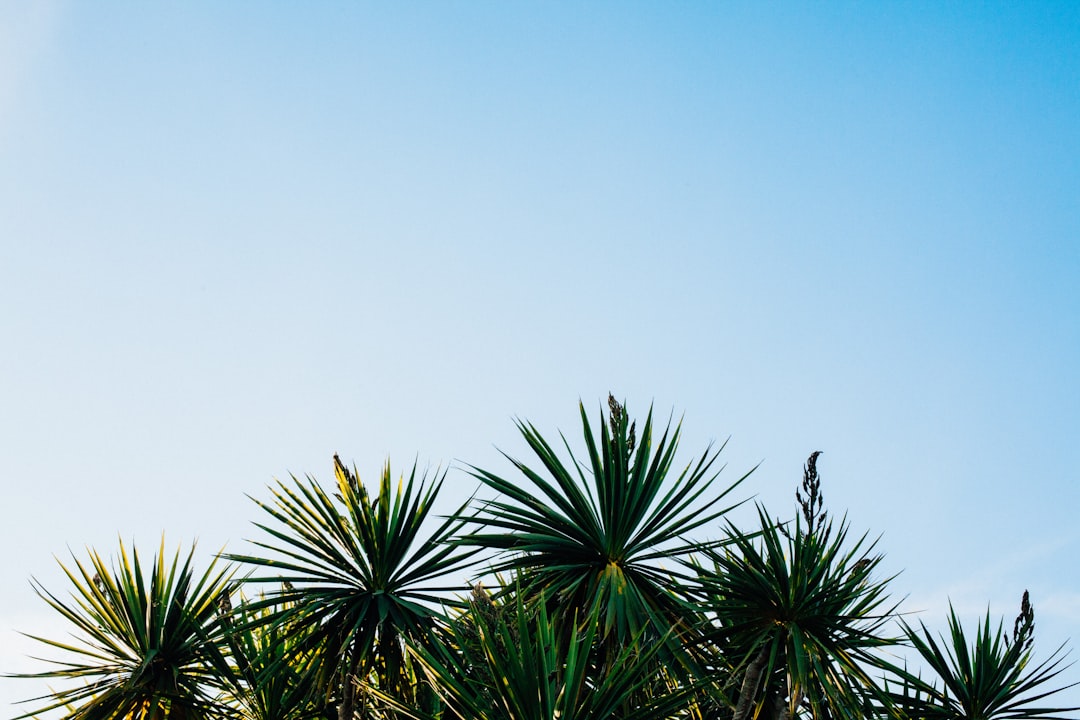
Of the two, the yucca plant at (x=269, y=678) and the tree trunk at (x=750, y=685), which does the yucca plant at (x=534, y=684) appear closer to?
the tree trunk at (x=750, y=685)

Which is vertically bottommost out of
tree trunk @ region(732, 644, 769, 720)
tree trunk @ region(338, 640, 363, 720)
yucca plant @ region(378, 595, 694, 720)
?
yucca plant @ region(378, 595, 694, 720)

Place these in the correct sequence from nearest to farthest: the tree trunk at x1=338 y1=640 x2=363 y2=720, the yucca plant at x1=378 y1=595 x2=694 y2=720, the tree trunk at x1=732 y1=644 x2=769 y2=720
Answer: the yucca plant at x1=378 y1=595 x2=694 y2=720 → the tree trunk at x1=732 y1=644 x2=769 y2=720 → the tree trunk at x1=338 y1=640 x2=363 y2=720

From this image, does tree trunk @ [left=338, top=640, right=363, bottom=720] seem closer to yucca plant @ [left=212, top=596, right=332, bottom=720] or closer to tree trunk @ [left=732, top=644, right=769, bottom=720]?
yucca plant @ [left=212, top=596, right=332, bottom=720]

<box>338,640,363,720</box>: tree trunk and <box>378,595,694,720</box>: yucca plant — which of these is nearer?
<box>378,595,694,720</box>: yucca plant

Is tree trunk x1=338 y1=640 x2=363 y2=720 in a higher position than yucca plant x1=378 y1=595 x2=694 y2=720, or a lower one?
higher

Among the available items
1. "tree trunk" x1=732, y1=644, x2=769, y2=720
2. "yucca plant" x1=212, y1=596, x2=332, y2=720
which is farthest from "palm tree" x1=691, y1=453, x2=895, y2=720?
"yucca plant" x1=212, y1=596, x2=332, y2=720

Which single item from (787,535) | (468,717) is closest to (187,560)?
(468,717)

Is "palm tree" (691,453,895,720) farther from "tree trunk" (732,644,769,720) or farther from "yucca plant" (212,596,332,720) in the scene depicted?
"yucca plant" (212,596,332,720)

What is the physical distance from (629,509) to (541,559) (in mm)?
953

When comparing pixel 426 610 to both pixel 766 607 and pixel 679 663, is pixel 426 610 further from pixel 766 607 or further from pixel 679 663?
pixel 766 607

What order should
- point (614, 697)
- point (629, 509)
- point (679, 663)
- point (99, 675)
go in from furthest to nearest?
point (99, 675), point (629, 509), point (679, 663), point (614, 697)

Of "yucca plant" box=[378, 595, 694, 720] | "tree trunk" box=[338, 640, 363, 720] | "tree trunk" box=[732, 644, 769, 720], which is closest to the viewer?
"yucca plant" box=[378, 595, 694, 720]

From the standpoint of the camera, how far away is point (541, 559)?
9188mm

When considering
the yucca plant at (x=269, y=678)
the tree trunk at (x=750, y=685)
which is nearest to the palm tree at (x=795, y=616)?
the tree trunk at (x=750, y=685)
